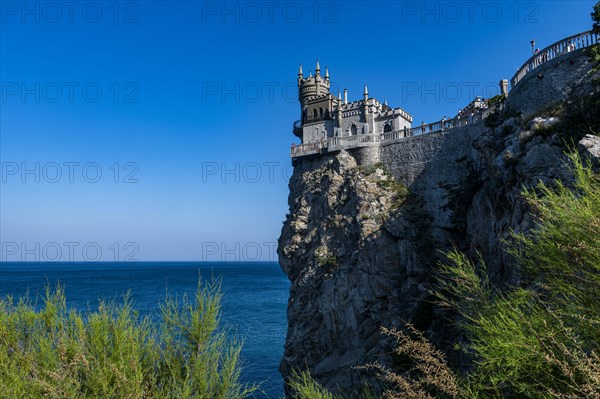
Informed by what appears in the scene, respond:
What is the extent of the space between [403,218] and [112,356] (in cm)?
2024

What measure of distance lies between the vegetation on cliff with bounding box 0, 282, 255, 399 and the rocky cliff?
1098 cm

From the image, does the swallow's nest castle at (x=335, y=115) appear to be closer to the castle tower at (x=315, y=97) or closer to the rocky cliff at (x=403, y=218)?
the castle tower at (x=315, y=97)

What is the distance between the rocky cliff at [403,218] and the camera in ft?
53.4

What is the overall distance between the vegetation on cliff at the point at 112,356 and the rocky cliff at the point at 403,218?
11.0 m

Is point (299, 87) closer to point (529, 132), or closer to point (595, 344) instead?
point (529, 132)

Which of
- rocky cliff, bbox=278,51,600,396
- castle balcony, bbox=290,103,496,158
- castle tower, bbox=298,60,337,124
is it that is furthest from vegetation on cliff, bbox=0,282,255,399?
castle tower, bbox=298,60,337,124

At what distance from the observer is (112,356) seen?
10188 mm

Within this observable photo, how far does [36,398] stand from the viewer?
8.72 m

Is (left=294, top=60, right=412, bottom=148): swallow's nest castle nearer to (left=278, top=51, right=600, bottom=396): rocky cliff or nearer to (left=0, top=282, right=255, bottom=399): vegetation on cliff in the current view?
(left=278, top=51, right=600, bottom=396): rocky cliff

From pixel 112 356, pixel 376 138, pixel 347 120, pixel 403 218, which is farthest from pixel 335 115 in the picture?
pixel 112 356

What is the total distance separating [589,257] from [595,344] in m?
1.54

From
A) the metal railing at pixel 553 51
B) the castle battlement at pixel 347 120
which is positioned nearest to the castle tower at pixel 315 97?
the castle battlement at pixel 347 120

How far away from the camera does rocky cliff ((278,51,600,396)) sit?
16266 millimetres

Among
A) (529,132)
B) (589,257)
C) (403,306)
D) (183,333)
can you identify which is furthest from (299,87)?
(589,257)
